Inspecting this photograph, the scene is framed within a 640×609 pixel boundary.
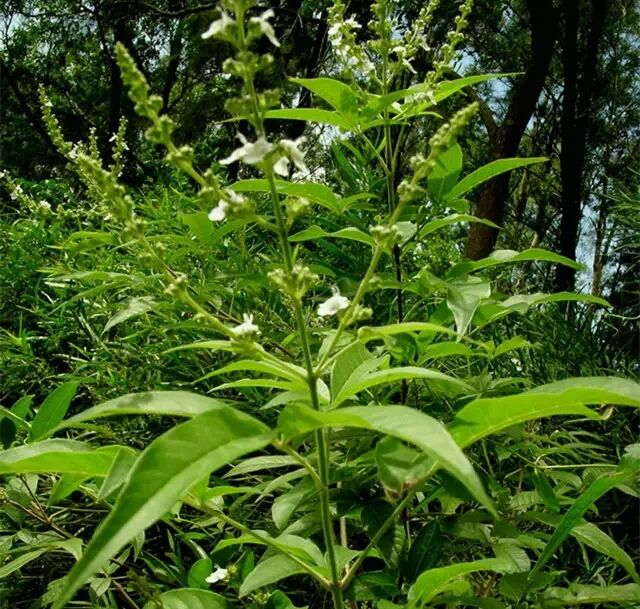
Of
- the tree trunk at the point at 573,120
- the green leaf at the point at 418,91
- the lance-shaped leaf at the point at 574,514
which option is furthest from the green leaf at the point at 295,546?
the tree trunk at the point at 573,120

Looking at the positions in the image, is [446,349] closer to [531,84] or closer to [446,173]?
[446,173]

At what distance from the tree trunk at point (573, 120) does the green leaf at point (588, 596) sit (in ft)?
10.9

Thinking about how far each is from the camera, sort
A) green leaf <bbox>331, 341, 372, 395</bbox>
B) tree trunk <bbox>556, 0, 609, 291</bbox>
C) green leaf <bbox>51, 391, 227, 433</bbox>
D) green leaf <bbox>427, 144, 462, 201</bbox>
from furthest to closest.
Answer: tree trunk <bbox>556, 0, 609, 291</bbox> < green leaf <bbox>427, 144, 462, 201</bbox> < green leaf <bbox>331, 341, 372, 395</bbox> < green leaf <bbox>51, 391, 227, 433</bbox>

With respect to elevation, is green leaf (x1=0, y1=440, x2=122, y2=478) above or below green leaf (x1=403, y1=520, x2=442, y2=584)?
above

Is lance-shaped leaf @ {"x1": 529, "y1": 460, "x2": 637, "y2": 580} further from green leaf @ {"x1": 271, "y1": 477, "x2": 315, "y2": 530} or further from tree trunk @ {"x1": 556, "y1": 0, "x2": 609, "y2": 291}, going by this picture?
tree trunk @ {"x1": 556, "y1": 0, "x2": 609, "y2": 291}

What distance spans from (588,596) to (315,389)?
0.44 m

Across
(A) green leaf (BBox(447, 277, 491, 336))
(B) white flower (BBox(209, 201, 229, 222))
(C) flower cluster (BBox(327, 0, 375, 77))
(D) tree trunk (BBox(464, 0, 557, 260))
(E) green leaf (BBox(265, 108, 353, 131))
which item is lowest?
(A) green leaf (BBox(447, 277, 491, 336))

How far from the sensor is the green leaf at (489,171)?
2.89 ft

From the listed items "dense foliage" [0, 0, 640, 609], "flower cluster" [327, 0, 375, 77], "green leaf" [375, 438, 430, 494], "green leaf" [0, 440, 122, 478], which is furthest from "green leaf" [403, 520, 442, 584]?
"flower cluster" [327, 0, 375, 77]

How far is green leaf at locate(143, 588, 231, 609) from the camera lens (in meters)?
0.73

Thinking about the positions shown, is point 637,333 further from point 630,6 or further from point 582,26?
point 630,6

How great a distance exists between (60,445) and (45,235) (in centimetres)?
128

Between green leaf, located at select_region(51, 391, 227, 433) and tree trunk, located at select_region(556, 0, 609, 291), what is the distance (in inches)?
145

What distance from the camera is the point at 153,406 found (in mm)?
490
